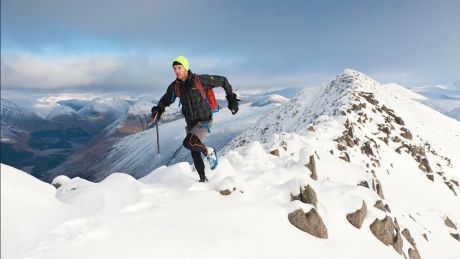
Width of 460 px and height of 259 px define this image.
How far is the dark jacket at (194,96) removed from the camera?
1023 cm

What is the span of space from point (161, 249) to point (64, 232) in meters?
1.76

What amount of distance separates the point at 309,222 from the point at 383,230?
4.20 meters

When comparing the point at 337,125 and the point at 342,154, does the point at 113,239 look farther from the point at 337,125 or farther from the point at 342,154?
the point at 337,125

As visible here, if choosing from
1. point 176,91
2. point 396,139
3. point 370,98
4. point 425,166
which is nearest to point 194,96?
point 176,91

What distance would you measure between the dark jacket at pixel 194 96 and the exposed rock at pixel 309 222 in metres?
3.68

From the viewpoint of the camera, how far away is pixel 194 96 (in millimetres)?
10273

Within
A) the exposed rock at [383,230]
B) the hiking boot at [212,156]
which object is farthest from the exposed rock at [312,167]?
the hiking boot at [212,156]

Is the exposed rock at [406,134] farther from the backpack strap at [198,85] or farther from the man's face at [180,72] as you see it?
the man's face at [180,72]

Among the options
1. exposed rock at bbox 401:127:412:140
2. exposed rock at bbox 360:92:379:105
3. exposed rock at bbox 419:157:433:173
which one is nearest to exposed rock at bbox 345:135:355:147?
exposed rock at bbox 419:157:433:173

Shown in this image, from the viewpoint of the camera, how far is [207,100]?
10.5 meters

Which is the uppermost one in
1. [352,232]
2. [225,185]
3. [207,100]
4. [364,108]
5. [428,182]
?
[207,100]

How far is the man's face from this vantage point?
9.81 metres

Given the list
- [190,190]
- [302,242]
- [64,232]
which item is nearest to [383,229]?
[302,242]

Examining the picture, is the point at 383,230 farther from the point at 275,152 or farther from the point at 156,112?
the point at 156,112
